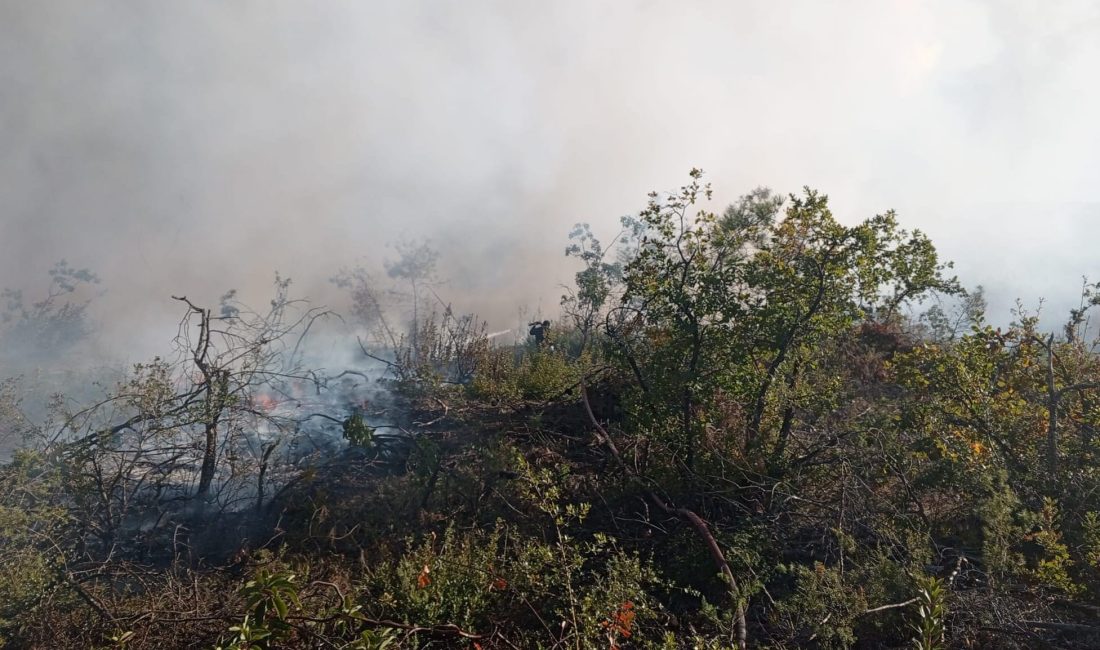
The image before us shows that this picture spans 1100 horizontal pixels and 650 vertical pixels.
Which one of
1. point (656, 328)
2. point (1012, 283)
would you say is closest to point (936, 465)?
point (656, 328)

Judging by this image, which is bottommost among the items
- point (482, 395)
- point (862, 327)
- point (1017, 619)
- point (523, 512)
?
point (1017, 619)

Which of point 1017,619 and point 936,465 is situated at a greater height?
point 936,465

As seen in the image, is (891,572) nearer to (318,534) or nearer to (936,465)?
(936,465)

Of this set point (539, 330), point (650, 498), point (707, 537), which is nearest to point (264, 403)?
point (539, 330)

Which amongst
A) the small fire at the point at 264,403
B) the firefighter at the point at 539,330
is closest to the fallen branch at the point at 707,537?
the firefighter at the point at 539,330

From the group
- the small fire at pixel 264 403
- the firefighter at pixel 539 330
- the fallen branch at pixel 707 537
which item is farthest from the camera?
the firefighter at pixel 539 330

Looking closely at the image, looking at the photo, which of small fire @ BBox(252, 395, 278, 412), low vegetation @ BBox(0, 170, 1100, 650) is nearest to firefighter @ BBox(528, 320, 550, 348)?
low vegetation @ BBox(0, 170, 1100, 650)

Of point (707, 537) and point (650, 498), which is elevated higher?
point (650, 498)

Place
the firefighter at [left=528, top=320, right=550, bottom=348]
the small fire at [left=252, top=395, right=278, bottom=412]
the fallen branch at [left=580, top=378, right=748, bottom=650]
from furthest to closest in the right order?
the firefighter at [left=528, top=320, right=550, bottom=348] < the small fire at [left=252, top=395, right=278, bottom=412] < the fallen branch at [left=580, top=378, right=748, bottom=650]

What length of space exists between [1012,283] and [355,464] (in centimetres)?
1904

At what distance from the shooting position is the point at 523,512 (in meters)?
5.01

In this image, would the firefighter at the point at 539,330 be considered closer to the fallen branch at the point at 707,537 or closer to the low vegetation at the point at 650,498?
the low vegetation at the point at 650,498

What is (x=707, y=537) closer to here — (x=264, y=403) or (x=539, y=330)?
(x=264, y=403)

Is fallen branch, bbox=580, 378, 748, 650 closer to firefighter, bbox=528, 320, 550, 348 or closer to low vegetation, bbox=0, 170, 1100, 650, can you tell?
low vegetation, bbox=0, 170, 1100, 650
